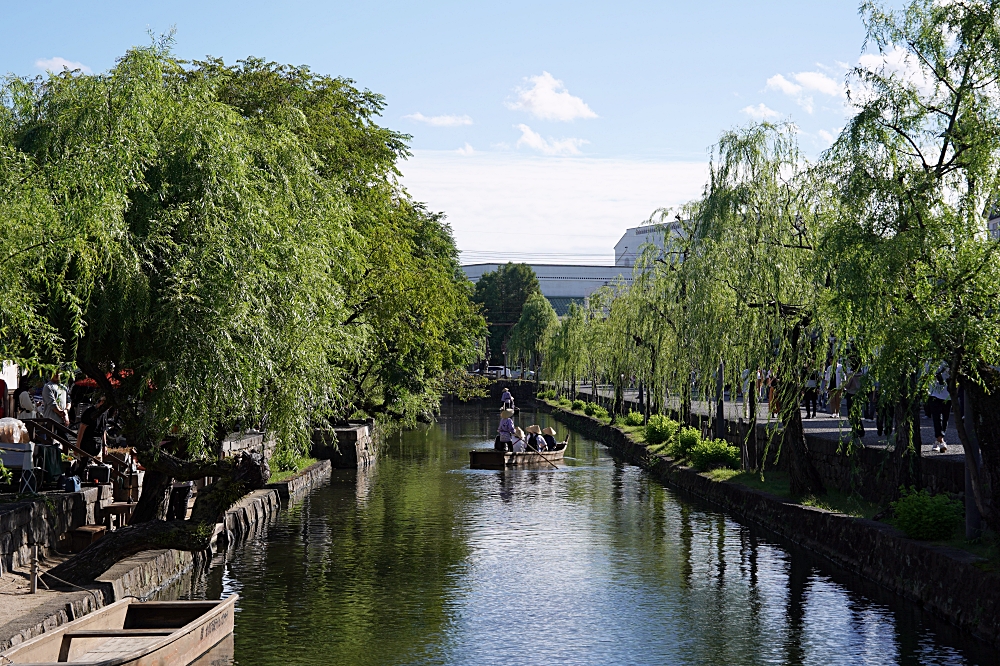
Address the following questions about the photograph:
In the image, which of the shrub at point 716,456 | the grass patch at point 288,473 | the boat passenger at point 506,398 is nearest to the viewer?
the grass patch at point 288,473

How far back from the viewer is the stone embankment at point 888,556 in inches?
545

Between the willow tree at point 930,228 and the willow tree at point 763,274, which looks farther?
the willow tree at point 763,274

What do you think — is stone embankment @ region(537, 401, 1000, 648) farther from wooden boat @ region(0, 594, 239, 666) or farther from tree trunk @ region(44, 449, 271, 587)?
A: tree trunk @ region(44, 449, 271, 587)

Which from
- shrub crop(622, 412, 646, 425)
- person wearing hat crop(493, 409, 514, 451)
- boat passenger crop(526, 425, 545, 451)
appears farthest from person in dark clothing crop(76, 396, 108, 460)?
shrub crop(622, 412, 646, 425)

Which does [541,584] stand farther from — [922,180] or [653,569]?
[922,180]

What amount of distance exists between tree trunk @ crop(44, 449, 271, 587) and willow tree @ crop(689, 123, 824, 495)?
33.8ft

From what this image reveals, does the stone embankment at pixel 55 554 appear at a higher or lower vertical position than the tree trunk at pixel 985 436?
lower

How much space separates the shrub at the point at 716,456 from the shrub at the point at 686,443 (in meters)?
1.90

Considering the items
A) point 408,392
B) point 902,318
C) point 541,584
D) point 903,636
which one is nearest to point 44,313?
point 541,584

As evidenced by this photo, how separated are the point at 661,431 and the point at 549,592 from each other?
20.1 meters

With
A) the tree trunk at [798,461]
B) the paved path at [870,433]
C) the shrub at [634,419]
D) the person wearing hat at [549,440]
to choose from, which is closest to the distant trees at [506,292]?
the shrub at [634,419]

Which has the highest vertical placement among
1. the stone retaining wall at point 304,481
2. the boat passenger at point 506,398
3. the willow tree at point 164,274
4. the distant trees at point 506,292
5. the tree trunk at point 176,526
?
the distant trees at point 506,292

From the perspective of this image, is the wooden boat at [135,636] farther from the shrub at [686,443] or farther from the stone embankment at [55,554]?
the shrub at [686,443]

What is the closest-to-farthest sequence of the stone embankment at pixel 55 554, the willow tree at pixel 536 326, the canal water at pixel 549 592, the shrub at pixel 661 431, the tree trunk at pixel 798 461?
the stone embankment at pixel 55 554, the canal water at pixel 549 592, the tree trunk at pixel 798 461, the shrub at pixel 661 431, the willow tree at pixel 536 326
